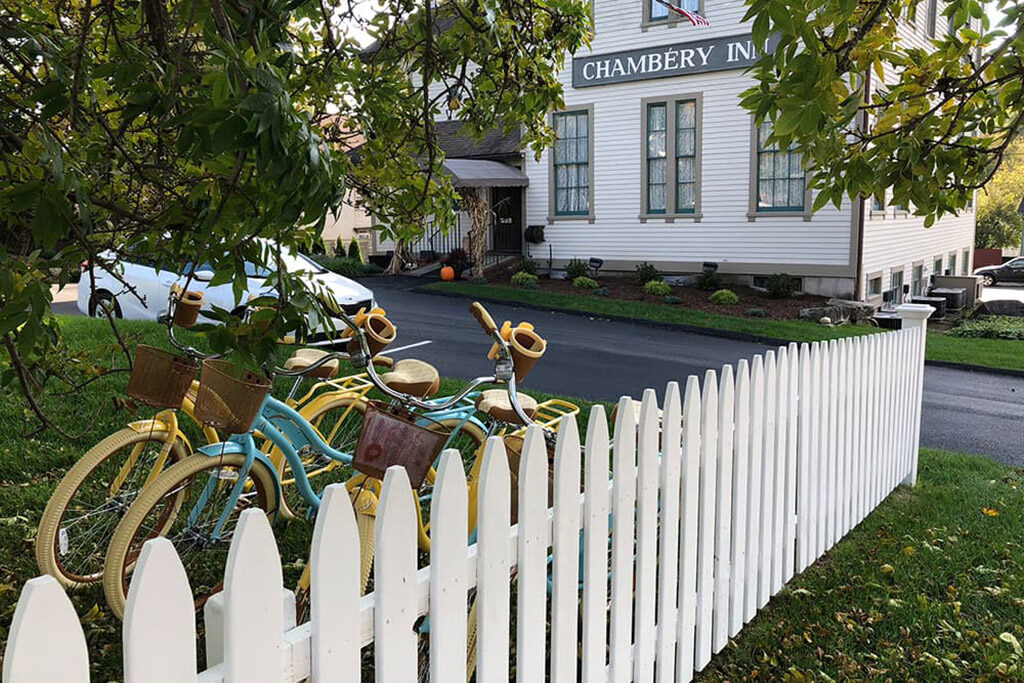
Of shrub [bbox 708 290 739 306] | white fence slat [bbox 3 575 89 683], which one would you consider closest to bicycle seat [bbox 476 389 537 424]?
white fence slat [bbox 3 575 89 683]

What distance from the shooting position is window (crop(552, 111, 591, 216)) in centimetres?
2100

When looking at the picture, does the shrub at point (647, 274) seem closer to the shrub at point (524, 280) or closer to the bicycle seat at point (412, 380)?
the shrub at point (524, 280)

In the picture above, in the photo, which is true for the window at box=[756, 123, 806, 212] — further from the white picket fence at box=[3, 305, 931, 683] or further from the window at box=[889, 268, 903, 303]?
the white picket fence at box=[3, 305, 931, 683]

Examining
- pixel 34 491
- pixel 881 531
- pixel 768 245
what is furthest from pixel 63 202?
pixel 768 245

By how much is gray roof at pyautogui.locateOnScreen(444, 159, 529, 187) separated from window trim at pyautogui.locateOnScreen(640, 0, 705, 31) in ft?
15.7

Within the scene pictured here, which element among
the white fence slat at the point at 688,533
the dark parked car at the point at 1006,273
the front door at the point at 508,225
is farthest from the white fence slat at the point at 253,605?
the dark parked car at the point at 1006,273

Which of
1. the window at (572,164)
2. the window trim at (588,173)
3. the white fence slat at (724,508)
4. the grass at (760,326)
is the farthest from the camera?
the window at (572,164)

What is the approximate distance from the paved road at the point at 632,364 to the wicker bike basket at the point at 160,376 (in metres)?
6.75

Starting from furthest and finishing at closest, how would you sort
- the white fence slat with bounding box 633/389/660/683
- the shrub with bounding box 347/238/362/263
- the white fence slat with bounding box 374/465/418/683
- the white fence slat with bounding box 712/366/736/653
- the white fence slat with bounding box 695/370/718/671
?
the shrub with bounding box 347/238/362/263, the white fence slat with bounding box 712/366/736/653, the white fence slat with bounding box 695/370/718/671, the white fence slat with bounding box 633/389/660/683, the white fence slat with bounding box 374/465/418/683

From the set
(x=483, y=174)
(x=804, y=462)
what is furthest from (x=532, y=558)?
(x=483, y=174)

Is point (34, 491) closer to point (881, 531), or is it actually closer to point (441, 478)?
point (441, 478)

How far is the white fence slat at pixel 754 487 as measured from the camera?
3.82 meters

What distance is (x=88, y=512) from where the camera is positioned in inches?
163

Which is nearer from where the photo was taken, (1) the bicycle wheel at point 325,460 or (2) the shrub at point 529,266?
(1) the bicycle wheel at point 325,460
